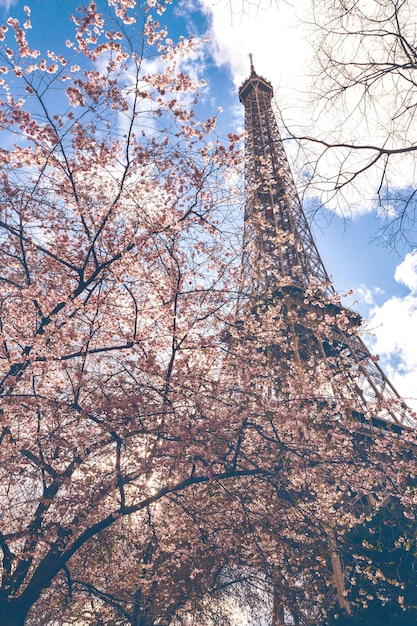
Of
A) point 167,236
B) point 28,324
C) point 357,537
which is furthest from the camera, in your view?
point 357,537

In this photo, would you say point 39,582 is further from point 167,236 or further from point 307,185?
point 307,185

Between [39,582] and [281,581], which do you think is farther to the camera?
[281,581]

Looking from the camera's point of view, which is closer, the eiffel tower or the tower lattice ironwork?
the eiffel tower

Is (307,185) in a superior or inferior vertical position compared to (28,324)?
inferior

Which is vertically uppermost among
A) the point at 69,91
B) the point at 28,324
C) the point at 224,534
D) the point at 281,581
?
the point at 69,91

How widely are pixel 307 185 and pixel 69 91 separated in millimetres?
4104

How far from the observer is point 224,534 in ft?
35.1

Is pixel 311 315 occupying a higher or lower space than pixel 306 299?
lower

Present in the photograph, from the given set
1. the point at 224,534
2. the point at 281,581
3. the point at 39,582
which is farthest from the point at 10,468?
the point at 281,581

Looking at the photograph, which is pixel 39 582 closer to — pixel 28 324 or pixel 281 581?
pixel 28 324

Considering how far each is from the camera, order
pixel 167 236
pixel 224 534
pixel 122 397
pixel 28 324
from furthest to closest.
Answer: pixel 224 534
pixel 28 324
pixel 167 236
pixel 122 397

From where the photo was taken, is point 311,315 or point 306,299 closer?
point 311,315

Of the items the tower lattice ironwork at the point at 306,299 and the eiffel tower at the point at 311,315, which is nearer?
the eiffel tower at the point at 311,315

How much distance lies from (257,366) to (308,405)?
49.6 inches
